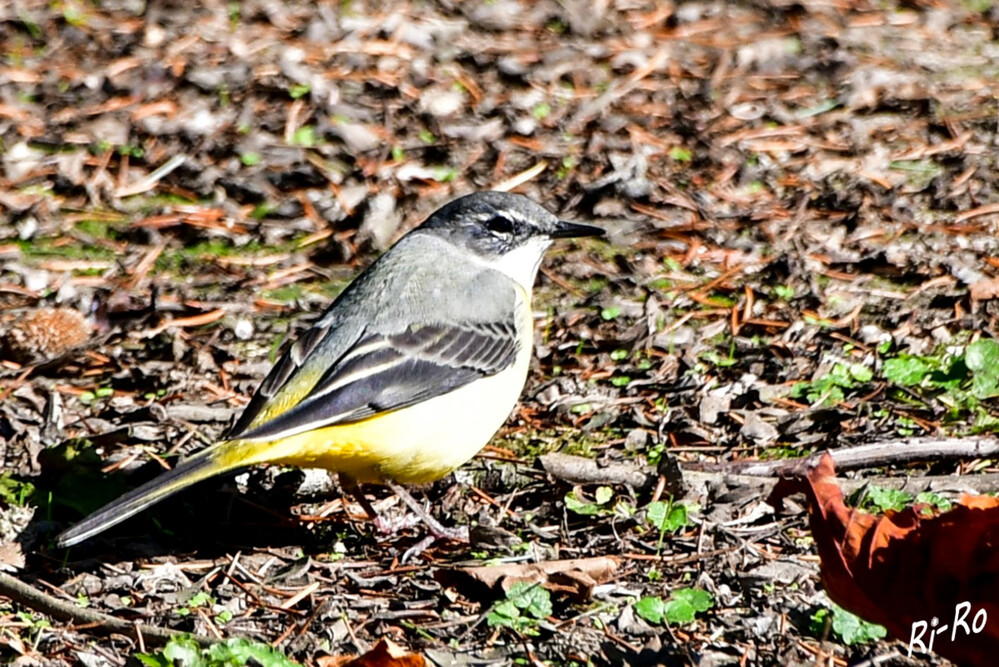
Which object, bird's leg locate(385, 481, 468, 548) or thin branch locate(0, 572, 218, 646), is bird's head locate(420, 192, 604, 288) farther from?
thin branch locate(0, 572, 218, 646)

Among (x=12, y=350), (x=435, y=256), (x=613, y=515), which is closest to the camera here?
(x=613, y=515)

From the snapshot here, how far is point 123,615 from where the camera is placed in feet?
16.7

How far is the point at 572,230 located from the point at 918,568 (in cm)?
352

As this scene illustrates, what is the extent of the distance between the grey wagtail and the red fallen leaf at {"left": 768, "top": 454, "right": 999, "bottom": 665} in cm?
217

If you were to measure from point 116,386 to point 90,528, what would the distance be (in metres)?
2.19

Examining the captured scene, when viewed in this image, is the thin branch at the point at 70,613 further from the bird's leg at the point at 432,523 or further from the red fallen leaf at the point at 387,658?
the bird's leg at the point at 432,523

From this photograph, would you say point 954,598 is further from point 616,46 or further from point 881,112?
point 616,46

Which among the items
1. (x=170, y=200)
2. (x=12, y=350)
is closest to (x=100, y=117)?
(x=170, y=200)

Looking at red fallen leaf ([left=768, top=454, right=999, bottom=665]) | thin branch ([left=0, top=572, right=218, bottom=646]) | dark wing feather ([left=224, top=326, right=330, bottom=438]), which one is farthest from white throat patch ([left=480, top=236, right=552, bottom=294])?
red fallen leaf ([left=768, top=454, right=999, bottom=665])

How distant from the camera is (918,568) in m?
Answer: 3.84

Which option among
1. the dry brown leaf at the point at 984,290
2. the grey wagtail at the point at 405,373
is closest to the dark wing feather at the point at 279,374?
the grey wagtail at the point at 405,373

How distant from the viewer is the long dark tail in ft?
16.6

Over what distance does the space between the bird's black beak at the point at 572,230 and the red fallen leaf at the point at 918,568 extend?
311 cm

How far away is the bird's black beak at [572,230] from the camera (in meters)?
6.99
